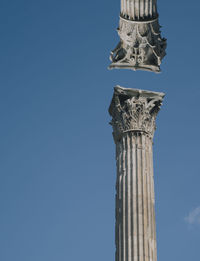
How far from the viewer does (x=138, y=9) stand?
3095 centimetres

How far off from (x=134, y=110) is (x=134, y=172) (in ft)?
10.1

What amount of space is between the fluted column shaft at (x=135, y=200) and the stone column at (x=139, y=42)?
3356 millimetres

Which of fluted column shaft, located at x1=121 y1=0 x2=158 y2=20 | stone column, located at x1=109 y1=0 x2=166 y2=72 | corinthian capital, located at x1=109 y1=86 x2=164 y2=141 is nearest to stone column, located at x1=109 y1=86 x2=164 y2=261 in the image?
Result: corinthian capital, located at x1=109 y1=86 x2=164 y2=141

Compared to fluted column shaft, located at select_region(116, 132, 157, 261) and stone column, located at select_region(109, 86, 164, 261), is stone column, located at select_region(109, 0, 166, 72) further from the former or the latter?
fluted column shaft, located at select_region(116, 132, 157, 261)

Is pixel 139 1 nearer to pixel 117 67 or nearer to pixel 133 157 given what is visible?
pixel 117 67

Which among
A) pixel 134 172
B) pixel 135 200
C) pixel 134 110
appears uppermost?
pixel 134 110

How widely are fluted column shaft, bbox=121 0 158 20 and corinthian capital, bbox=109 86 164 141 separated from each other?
12.8 feet

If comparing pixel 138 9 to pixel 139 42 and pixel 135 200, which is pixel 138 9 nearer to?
pixel 139 42

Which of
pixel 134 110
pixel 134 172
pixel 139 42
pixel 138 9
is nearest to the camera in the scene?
pixel 134 172

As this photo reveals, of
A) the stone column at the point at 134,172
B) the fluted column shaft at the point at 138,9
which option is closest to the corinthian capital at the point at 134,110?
the stone column at the point at 134,172

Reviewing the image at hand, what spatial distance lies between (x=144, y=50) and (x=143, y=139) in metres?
4.18

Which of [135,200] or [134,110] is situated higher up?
[134,110]

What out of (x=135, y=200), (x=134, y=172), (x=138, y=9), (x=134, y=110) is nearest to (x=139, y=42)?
(x=138, y=9)

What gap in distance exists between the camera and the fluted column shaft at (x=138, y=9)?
3070 centimetres
